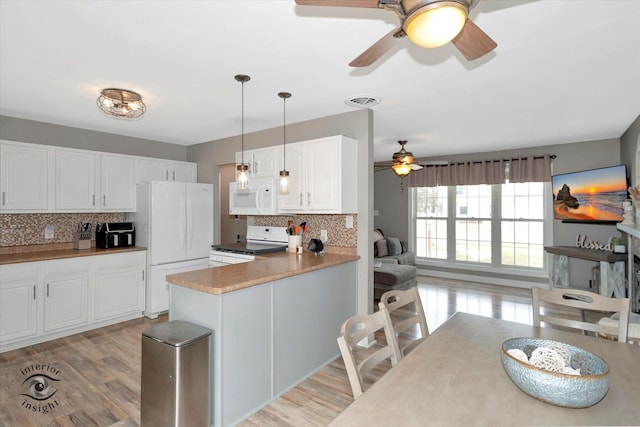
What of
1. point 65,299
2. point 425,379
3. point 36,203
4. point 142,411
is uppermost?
point 36,203

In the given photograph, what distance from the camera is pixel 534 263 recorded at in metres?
5.97

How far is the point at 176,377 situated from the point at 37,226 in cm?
335

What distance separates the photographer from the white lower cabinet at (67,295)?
3320 millimetres

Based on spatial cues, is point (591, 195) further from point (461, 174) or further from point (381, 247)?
point (381, 247)

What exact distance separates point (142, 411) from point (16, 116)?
3649 millimetres

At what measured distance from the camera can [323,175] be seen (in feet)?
11.3

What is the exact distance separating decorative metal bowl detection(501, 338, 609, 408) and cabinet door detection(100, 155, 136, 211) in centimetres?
469

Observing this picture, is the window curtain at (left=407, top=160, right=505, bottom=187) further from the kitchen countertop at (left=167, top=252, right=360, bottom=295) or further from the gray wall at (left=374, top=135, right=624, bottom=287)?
the kitchen countertop at (left=167, top=252, right=360, bottom=295)

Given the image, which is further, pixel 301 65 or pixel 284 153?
pixel 284 153

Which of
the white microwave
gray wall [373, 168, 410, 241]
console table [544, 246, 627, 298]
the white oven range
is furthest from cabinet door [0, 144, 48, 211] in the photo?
console table [544, 246, 627, 298]

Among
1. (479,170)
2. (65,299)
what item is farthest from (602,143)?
(65,299)

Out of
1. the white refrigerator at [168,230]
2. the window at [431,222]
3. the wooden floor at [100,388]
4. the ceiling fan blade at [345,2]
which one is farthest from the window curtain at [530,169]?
the ceiling fan blade at [345,2]

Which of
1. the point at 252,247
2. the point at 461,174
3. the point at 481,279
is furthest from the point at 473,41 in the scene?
the point at 481,279

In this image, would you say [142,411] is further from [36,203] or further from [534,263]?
[534,263]
